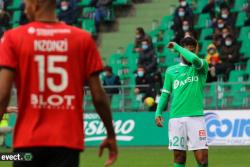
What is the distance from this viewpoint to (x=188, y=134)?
1097 cm

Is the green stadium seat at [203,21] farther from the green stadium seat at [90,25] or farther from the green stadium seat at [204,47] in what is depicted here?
the green stadium seat at [90,25]

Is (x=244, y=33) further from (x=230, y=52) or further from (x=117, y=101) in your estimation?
(x=117, y=101)

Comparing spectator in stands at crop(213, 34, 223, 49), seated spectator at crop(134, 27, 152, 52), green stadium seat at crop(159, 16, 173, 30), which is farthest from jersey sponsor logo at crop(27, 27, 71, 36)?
green stadium seat at crop(159, 16, 173, 30)

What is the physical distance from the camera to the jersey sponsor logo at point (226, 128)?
2133 cm

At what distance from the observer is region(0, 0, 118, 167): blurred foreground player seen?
17.6ft

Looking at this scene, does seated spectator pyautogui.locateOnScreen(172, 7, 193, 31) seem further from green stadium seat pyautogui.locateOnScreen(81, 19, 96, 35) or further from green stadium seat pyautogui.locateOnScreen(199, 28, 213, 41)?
green stadium seat pyautogui.locateOnScreen(81, 19, 96, 35)

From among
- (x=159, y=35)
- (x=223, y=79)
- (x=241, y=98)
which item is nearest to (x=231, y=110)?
(x=241, y=98)

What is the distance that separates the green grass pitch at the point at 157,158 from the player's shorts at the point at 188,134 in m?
4.96

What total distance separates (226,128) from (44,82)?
647 inches

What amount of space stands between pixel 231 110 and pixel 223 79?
2193 mm

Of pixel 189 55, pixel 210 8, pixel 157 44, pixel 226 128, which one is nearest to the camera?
pixel 189 55

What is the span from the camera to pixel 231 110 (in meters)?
21.5

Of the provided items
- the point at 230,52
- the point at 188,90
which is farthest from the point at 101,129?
the point at 188,90

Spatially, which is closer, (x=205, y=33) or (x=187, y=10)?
(x=187, y=10)
